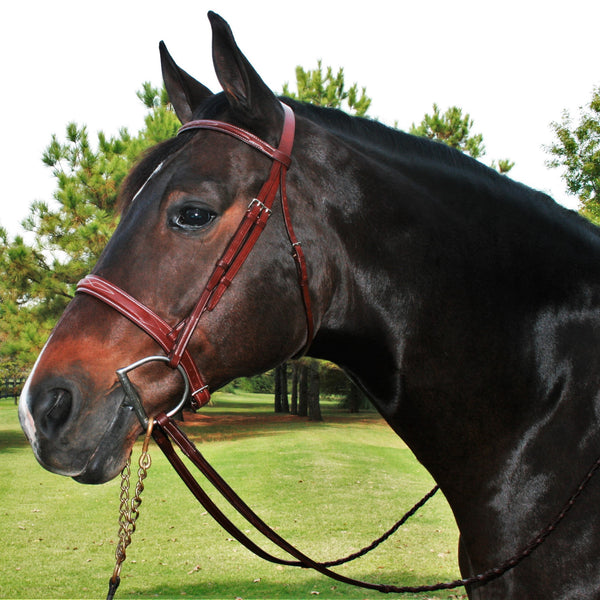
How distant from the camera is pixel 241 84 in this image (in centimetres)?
197

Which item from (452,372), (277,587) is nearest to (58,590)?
(277,587)

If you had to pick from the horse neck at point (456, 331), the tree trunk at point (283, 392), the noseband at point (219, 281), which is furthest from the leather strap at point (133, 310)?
the tree trunk at point (283, 392)

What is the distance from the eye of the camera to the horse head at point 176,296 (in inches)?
65.7

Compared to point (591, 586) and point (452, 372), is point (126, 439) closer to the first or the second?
point (452, 372)

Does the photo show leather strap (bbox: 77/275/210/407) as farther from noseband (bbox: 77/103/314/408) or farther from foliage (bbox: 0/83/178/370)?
foliage (bbox: 0/83/178/370)

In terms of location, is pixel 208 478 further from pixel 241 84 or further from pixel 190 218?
pixel 241 84

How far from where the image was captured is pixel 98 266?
1.82 meters

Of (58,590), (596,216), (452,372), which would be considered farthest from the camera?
(596,216)

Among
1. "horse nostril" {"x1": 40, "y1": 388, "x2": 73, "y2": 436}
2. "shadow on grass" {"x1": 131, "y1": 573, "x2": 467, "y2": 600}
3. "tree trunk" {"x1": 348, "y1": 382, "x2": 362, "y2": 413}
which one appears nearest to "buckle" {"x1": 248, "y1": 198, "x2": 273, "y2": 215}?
"horse nostril" {"x1": 40, "y1": 388, "x2": 73, "y2": 436}

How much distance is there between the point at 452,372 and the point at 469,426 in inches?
8.3

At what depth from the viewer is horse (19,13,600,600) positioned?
180 cm

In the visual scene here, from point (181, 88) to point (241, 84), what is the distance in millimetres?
661

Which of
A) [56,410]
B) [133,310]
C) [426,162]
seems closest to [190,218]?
[133,310]

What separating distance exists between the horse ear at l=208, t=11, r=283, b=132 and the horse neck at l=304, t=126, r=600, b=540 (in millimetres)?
339
